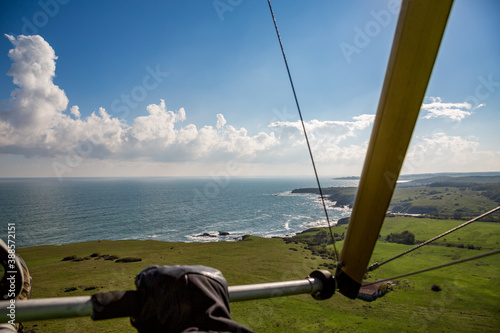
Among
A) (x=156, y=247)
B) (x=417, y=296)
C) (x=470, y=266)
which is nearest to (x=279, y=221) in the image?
(x=156, y=247)

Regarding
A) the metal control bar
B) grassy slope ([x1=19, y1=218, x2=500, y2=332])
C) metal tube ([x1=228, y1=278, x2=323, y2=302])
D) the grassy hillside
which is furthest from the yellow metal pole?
the grassy hillside

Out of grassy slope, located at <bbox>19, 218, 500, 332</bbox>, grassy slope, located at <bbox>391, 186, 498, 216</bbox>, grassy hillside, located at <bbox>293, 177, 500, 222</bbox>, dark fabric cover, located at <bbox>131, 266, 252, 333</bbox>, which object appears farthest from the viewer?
grassy slope, located at <bbox>391, 186, 498, 216</bbox>

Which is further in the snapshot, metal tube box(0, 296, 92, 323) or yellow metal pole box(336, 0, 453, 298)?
yellow metal pole box(336, 0, 453, 298)

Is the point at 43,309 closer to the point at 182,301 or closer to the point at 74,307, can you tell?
the point at 74,307

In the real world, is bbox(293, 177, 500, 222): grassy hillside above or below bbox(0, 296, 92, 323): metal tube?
below

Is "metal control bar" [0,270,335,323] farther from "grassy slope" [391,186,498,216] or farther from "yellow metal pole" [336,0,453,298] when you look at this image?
"grassy slope" [391,186,498,216]

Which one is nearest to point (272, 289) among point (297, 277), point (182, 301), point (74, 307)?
point (182, 301)

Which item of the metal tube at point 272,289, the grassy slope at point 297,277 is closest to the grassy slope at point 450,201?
the grassy slope at point 297,277
